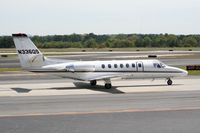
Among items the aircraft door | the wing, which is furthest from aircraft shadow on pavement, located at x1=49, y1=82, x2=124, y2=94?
the aircraft door

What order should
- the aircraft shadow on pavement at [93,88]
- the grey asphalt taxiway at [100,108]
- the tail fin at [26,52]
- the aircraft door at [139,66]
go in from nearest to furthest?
the grey asphalt taxiway at [100,108] < the aircraft shadow on pavement at [93,88] < the tail fin at [26,52] < the aircraft door at [139,66]

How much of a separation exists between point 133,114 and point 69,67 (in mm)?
12513

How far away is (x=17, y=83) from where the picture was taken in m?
34.6

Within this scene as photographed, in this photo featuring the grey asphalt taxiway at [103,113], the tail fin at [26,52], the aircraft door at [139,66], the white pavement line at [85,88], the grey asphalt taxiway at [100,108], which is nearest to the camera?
the grey asphalt taxiway at [103,113]

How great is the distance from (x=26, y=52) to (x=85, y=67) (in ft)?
18.1

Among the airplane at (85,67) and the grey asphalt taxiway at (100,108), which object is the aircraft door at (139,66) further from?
the grey asphalt taxiway at (100,108)

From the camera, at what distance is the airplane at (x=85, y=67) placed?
95.2ft

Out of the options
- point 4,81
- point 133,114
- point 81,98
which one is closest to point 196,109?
point 133,114

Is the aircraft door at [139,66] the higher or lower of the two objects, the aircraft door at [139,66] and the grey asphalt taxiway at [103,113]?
the higher

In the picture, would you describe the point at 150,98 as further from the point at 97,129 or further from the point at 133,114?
the point at 97,129

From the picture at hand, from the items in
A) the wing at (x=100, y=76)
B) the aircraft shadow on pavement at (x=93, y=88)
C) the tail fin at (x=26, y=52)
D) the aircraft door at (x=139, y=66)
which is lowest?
the aircraft shadow on pavement at (x=93, y=88)

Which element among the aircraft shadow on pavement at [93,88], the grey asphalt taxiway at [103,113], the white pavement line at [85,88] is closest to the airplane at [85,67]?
the aircraft shadow on pavement at [93,88]

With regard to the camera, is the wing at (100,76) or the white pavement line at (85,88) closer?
the white pavement line at (85,88)

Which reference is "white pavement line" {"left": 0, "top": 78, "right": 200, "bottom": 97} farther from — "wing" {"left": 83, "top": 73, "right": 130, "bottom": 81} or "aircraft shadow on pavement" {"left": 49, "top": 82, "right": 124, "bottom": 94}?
"wing" {"left": 83, "top": 73, "right": 130, "bottom": 81}
